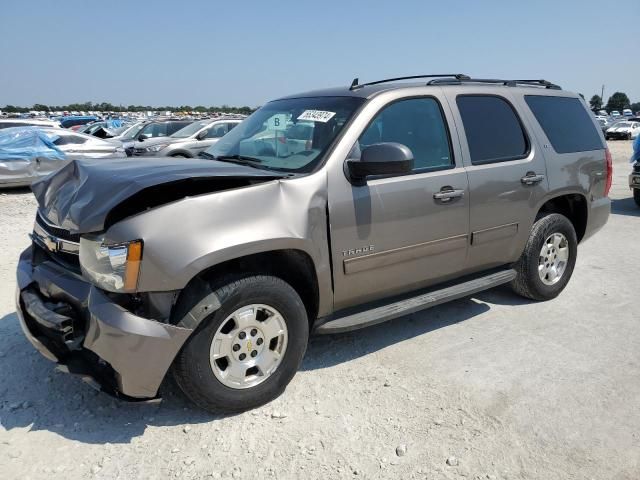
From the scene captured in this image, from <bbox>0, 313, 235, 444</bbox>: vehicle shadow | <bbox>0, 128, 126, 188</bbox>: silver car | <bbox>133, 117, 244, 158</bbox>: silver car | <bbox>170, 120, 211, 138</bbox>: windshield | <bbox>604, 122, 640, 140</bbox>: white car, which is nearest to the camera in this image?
<bbox>0, 313, 235, 444</bbox>: vehicle shadow

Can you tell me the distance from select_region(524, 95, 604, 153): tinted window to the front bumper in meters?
3.61

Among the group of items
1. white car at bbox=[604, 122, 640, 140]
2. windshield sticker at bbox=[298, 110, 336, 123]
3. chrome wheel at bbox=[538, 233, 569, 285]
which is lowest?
white car at bbox=[604, 122, 640, 140]

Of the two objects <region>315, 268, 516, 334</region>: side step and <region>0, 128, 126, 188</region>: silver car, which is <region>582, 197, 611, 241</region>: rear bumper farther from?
<region>0, 128, 126, 188</region>: silver car

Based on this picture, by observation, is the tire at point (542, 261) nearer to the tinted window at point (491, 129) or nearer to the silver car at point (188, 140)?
the tinted window at point (491, 129)

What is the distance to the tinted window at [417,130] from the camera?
353cm

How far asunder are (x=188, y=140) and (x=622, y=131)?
102ft

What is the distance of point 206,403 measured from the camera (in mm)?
2865

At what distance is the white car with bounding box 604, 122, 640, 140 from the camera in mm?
33656

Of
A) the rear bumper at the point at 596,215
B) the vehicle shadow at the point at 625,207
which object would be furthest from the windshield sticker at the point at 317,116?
the vehicle shadow at the point at 625,207

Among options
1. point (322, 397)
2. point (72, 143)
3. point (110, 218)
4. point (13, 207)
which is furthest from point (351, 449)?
point (72, 143)

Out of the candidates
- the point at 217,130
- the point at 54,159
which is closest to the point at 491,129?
the point at 54,159

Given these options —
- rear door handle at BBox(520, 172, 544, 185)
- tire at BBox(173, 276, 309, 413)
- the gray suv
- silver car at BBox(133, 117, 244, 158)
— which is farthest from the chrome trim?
silver car at BBox(133, 117, 244, 158)

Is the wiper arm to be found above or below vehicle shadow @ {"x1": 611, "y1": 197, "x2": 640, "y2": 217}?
above

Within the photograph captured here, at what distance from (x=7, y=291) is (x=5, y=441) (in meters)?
2.52
